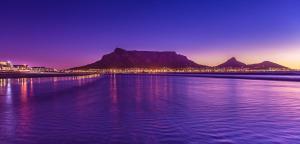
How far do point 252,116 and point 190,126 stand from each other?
4.17 meters

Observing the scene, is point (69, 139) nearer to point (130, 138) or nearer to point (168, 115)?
point (130, 138)

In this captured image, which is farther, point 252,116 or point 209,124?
point 252,116

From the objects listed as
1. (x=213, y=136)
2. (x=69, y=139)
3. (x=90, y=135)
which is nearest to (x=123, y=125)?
(x=90, y=135)

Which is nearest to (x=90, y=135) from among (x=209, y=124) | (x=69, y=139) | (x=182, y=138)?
(x=69, y=139)

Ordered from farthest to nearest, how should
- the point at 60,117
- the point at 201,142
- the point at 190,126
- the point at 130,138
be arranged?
the point at 60,117
the point at 190,126
the point at 130,138
the point at 201,142

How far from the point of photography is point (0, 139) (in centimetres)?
980


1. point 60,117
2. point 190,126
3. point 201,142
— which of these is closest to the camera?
point 201,142

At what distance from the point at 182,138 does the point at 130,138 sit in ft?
5.33

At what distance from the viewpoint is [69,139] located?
975 cm

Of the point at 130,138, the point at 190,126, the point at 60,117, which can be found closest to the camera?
the point at 130,138

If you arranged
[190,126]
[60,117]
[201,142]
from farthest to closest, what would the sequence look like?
[60,117] < [190,126] < [201,142]

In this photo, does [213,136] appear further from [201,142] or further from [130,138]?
[130,138]

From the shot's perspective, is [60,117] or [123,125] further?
[60,117]

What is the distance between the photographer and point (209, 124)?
12547 millimetres
